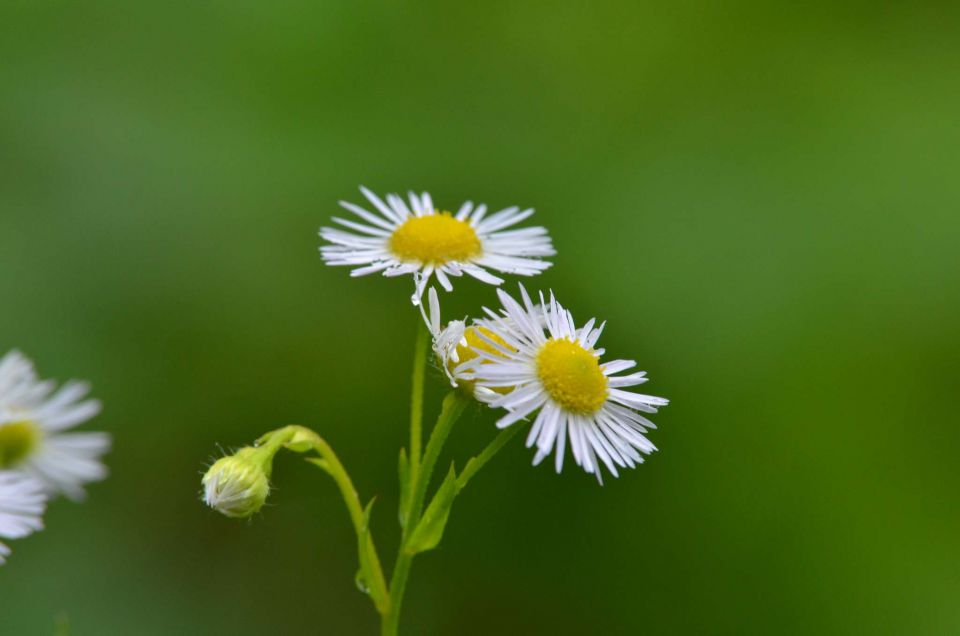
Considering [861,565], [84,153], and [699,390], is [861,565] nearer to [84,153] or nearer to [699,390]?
[699,390]

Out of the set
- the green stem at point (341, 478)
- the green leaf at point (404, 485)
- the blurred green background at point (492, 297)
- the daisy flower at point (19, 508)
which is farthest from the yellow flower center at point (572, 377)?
the blurred green background at point (492, 297)

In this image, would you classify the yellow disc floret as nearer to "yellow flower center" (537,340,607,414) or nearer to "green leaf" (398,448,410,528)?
"yellow flower center" (537,340,607,414)

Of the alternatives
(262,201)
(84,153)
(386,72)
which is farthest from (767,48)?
(84,153)

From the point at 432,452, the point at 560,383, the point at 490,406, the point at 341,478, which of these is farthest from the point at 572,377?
→ the point at 341,478

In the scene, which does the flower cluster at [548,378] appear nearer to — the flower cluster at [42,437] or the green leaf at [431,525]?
the green leaf at [431,525]

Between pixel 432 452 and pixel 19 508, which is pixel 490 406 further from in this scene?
pixel 19 508

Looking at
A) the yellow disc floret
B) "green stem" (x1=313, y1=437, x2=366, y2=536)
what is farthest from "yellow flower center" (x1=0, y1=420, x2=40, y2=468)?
the yellow disc floret
